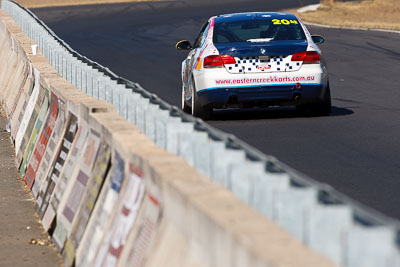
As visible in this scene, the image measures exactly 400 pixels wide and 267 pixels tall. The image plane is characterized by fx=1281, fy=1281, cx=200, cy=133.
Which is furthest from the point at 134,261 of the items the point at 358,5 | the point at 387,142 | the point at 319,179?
the point at 358,5

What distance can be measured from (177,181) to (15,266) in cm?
367

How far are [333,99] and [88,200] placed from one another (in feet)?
43.5

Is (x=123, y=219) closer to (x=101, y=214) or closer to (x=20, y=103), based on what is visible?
(x=101, y=214)

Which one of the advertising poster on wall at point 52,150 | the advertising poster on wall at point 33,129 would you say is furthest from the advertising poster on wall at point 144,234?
the advertising poster on wall at point 33,129

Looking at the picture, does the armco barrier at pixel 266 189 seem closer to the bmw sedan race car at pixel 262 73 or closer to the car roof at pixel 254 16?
the bmw sedan race car at pixel 262 73

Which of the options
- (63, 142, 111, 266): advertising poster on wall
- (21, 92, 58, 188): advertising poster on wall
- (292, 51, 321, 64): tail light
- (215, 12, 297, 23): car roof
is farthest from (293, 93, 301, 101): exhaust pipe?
(63, 142, 111, 266): advertising poster on wall

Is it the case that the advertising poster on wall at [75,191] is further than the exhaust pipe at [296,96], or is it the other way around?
the exhaust pipe at [296,96]

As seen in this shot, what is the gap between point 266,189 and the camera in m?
5.45

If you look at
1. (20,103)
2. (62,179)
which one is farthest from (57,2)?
(62,179)

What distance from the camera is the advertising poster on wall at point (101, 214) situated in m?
7.82

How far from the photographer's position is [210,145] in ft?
21.7

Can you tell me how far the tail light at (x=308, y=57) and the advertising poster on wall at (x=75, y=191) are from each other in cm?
822

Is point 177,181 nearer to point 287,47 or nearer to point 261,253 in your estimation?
point 261,253

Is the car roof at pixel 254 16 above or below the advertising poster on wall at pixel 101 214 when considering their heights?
below
